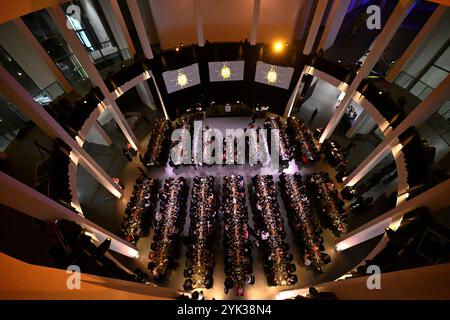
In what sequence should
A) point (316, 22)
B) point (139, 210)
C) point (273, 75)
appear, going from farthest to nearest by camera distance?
point (273, 75) < point (316, 22) < point (139, 210)

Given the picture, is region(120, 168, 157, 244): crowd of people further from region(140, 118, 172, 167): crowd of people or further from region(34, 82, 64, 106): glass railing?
region(34, 82, 64, 106): glass railing

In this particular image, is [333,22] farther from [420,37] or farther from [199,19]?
[199,19]

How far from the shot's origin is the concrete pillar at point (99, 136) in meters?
13.3

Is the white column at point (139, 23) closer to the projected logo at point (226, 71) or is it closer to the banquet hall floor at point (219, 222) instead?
the projected logo at point (226, 71)

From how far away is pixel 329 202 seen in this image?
11375 millimetres

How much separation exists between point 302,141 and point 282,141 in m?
1.05

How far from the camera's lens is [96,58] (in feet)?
43.3

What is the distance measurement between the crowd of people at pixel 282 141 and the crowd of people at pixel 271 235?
1541 mm

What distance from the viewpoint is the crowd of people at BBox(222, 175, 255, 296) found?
9.72 metres

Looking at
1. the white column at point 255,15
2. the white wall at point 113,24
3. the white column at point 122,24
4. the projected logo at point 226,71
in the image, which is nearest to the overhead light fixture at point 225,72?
the projected logo at point 226,71

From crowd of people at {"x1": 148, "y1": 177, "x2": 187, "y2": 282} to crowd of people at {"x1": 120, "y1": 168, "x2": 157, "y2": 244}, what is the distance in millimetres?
535

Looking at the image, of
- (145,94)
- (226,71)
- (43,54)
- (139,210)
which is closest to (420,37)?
(226,71)

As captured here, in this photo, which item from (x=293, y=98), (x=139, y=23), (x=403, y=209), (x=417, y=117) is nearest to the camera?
(x=403, y=209)
